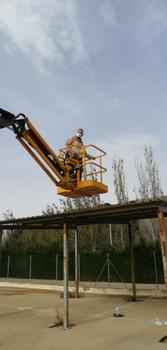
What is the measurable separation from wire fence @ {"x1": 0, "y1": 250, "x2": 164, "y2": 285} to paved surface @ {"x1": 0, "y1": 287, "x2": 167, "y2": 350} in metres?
6.60

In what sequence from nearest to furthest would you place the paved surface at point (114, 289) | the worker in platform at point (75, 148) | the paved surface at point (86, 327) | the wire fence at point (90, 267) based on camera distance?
the paved surface at point (86, 327) < the worker in platform at point (75, 148) < the paved surface at point (114, 289) < the wire fence at point (90, 267)

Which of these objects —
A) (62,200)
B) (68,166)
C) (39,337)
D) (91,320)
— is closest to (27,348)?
(39,337)

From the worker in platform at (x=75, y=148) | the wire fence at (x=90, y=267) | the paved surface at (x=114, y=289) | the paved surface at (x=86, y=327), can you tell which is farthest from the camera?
the wire fence at (x=90, y=267)

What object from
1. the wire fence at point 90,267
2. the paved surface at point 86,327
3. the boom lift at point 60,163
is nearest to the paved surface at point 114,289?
the wire fence at point 90,267

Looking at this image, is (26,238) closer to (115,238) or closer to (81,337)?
(115,238)

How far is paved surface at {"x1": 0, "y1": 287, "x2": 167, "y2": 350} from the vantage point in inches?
302

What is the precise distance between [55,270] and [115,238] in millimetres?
6884

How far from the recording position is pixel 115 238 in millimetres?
30000

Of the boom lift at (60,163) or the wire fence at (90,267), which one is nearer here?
the boom lift at (60,163)

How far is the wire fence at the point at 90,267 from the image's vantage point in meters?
21.1

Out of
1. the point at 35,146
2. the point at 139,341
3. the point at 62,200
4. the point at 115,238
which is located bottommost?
the point at 139,341

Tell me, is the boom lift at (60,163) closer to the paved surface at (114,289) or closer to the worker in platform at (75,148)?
the worker in platform at (75,148)

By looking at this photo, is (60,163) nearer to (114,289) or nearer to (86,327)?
(86,327)

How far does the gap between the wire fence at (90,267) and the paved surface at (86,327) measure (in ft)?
21.7
